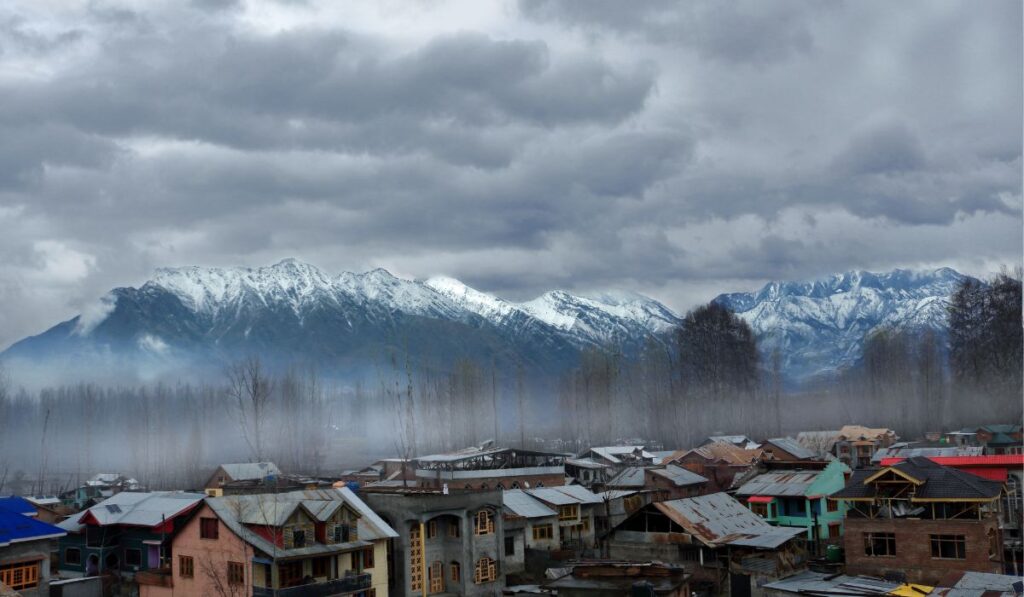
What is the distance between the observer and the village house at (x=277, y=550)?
133 ft

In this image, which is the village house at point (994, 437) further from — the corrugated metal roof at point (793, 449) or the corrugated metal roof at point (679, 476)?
the corrugated metal roof at point (679, 476)

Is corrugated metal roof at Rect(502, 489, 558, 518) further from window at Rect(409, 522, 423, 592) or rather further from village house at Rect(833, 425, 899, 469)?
village house at Rect(833, 425, 899, 469)

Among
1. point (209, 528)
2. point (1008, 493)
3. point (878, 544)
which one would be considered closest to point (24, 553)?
point (209, 528)

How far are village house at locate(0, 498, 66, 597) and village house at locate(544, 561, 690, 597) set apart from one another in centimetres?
2697

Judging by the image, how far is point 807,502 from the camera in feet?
207

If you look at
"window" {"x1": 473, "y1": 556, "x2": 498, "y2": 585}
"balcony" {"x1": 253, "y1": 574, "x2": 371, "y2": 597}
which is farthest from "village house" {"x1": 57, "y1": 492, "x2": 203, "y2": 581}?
"window" {"x1": 473, "y1": 556, "x2": 498, "y2": 585}

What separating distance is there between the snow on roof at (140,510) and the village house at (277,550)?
18.2 ft

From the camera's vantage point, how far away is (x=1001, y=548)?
47.7m

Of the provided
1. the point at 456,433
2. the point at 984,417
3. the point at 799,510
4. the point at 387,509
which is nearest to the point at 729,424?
the point at 984,417

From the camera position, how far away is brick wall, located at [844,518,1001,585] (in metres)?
45.8

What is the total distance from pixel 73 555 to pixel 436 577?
22.7 m

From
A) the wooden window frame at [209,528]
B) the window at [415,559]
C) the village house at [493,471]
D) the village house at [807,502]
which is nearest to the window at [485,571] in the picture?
the window at [415,559]

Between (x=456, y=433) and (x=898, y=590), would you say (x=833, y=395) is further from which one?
(x=898, y=590)

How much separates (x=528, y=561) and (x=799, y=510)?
2159 centimetres
